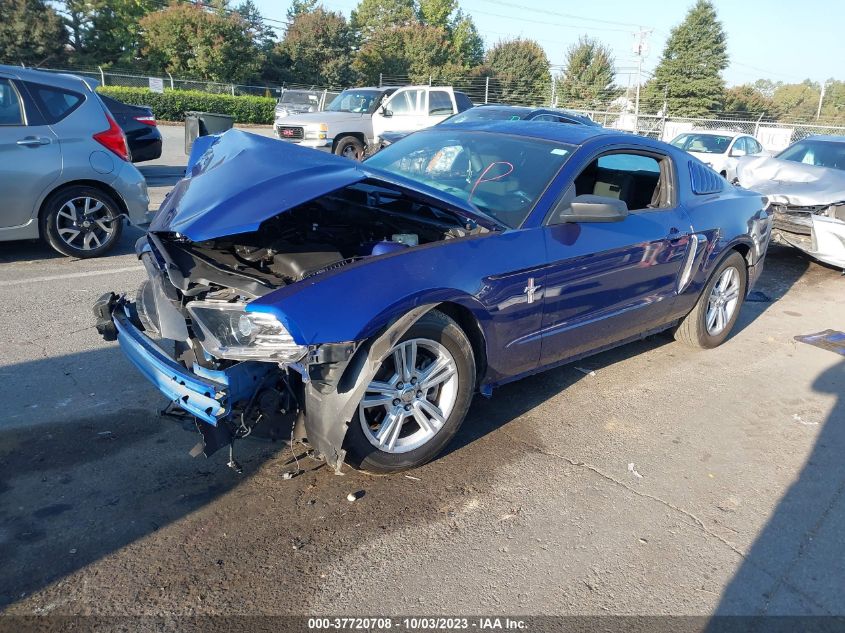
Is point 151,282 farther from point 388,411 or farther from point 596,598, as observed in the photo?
point 596,598

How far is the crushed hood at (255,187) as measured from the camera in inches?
121

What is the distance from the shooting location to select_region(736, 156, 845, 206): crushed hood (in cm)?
855

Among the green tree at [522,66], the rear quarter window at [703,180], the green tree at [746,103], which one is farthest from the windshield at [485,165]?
the green tree at [522,66]

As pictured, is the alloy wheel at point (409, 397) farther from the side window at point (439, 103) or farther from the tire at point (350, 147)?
the side window at point (439, 103)

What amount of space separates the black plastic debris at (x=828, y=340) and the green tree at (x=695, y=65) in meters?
52.7

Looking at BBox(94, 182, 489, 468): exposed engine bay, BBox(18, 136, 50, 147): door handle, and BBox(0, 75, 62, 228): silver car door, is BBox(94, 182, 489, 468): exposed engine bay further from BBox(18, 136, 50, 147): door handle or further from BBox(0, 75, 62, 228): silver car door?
BBox(18, 136, 50, 147): door handle

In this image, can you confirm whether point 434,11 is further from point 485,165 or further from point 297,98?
point 485,165

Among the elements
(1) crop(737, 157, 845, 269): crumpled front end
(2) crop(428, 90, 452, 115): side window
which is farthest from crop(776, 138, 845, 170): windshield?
(2) crop(428, 90, 452, 115): side window

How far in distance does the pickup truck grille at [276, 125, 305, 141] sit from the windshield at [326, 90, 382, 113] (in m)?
1.68

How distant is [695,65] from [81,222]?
5633cm

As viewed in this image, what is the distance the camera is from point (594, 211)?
12.4ft

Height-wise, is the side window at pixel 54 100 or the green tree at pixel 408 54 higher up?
the green tree at pixel 408 54

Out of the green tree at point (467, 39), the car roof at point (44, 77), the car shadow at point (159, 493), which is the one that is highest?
the green tree at point (467, 39)

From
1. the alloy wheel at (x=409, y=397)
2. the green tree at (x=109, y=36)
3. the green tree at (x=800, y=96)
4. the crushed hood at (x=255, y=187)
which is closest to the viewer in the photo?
the crushed hood at (x=255, y=187)
